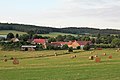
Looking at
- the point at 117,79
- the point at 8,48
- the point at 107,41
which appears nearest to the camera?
→ the point at 117,79

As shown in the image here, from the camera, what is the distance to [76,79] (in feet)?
74.6

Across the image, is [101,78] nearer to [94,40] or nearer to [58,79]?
[58,79]

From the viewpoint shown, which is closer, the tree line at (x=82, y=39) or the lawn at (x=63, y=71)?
the lawn at (x=63, y=71)

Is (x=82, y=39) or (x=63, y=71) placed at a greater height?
(x=63, y=71)

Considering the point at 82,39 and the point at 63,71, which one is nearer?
the point at 63,71

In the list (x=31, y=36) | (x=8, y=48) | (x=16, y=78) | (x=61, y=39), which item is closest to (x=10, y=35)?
(x=31, y=36)

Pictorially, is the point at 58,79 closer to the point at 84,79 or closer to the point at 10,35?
the point at 84,79

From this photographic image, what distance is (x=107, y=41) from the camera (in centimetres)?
14775

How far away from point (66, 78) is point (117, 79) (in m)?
3.49

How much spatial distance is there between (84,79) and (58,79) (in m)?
1.68

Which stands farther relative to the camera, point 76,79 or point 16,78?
point 16,78

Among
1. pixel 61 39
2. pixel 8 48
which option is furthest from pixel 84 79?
pixel 61 39

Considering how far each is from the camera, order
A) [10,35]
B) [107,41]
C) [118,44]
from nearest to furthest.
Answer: [118,44]
[107,41]
[10,35]

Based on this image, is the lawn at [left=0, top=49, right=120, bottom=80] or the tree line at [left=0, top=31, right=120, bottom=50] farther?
the tree line at [left=0, top=31, right=120, bottom=50]
